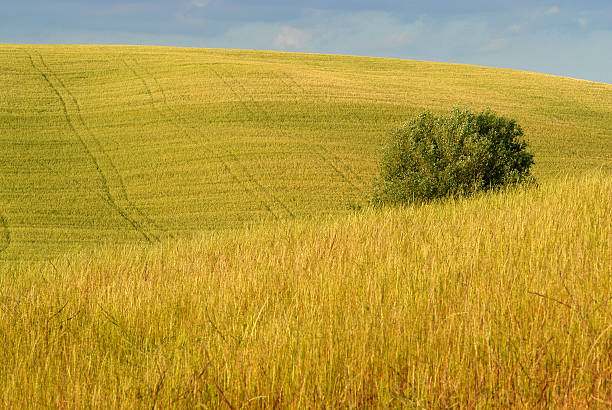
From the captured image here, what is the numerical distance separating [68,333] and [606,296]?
4320 mm

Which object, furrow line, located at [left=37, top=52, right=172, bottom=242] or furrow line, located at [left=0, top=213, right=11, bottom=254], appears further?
furrow line, located at [left=37, top=52, right=172, bottom=242]

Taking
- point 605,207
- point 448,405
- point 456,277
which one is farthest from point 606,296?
point 605,207

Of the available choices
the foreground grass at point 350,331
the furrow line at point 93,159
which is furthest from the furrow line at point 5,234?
the foreground grass at point 350,331

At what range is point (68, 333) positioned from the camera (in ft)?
15.9

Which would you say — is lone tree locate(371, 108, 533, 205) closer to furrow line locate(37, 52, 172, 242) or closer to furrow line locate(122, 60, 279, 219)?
furrow line locate(122, 60, 279, 219)

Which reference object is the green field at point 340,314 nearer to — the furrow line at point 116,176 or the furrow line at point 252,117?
the furrow line at point 116,176

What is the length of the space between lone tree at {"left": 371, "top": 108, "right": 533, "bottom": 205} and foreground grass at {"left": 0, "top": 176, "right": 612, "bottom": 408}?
8.80 m

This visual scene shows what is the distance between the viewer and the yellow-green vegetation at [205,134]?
938 inches

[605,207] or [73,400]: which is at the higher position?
[605,207]

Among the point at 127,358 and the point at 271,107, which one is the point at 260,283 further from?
the point at 271,107

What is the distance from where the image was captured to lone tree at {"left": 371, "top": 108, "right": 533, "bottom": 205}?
15.5m

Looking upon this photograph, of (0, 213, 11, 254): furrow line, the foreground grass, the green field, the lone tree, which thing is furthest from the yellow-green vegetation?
the foreground grass

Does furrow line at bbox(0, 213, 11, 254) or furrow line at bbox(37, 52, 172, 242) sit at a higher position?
furrow line at bbox(37, 52, 172, 242)

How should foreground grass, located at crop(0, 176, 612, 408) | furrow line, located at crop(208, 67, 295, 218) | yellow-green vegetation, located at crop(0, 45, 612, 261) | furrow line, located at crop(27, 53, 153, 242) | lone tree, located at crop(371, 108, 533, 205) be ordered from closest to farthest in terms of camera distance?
foreground grass, located at crop(0, 176, 612, 408) < lone tree, located at crop(371, 108, 533, 205) < furrow line, located at crop(27, 53, 153, 242) < yellow-green vegetation, located at crop(0, 45, 612, 261) < furrow line, located at crop(208, 67, 295, 218)
